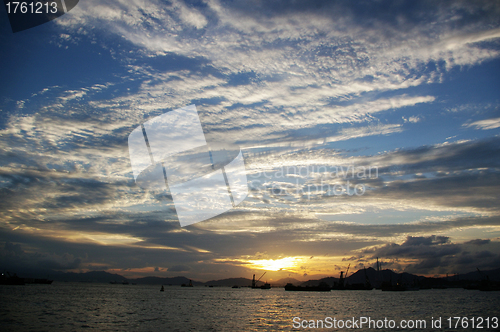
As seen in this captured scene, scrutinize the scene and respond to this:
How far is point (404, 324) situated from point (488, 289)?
166 meters

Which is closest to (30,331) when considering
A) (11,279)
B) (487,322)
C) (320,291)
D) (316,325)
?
(316,325)

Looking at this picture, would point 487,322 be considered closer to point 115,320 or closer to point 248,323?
point 248,323

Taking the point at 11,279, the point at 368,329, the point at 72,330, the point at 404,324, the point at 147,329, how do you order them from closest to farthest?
the point at 72,330
the point at 147,329
the point at 368,329
the point at 404,324
the point at 11,279

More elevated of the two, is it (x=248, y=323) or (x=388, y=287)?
(x=248, y=323)

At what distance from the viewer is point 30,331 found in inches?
969

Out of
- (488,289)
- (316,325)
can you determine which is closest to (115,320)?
(316,325)

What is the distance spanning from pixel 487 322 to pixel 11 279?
149m

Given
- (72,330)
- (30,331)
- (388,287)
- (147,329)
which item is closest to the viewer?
(30,331)

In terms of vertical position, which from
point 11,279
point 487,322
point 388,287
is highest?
point 487,322

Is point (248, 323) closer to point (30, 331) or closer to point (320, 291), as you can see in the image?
point (30, 331)

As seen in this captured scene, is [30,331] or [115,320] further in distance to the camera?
[115,320]

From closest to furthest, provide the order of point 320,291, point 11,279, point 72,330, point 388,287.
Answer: point 72,330, point 11,279, point 320,291, point 388,287

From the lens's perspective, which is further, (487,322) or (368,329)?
(487,322)

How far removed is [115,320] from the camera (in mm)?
34406
